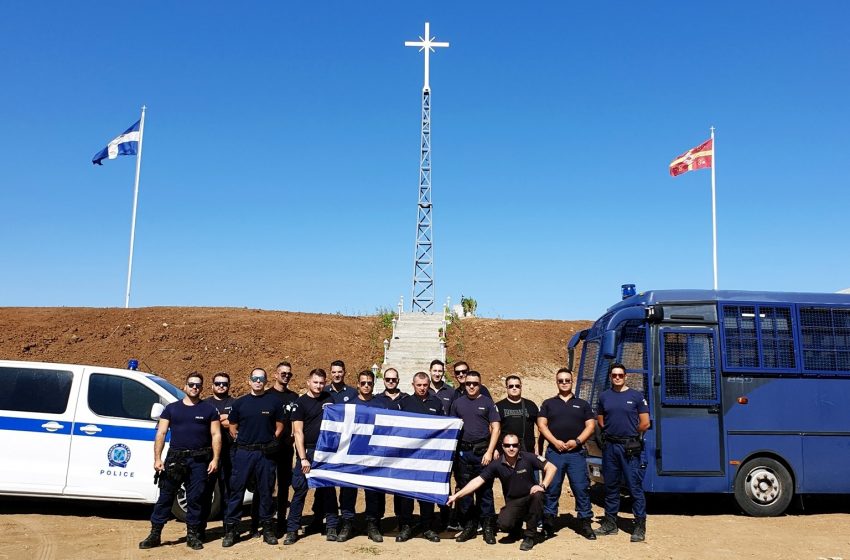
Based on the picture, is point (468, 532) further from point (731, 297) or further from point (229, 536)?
point (731, 297)

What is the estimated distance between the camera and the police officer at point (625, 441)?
7.95m

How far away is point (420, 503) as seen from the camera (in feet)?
26.4

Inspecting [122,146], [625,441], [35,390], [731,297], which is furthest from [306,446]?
[122,146]

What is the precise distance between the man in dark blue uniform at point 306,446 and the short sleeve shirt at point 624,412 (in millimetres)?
3381

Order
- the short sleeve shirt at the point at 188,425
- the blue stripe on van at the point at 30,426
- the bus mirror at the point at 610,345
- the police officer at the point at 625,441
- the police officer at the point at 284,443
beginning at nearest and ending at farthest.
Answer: the short sleeve shirt at the point at 188,425
the police officer at the point at 284,443
the police officer at the point at 625,441
the blue stripe on van at the point at 30,426
the bus mirror at the point at 610,345

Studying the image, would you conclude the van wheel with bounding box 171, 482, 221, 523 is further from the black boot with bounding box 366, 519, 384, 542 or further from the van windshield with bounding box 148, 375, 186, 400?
the black boot with bounding box 366, 519, 384, 542

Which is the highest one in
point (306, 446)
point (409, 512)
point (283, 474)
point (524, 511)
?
point (306, 446)

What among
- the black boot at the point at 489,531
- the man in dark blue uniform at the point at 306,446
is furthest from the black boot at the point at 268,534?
the black boot at the point at 489,531

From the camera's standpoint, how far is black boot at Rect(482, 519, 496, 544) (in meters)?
7.69

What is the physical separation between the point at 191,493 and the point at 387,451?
2262 millimetres

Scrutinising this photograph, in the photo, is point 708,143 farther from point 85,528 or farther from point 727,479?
point 85,528

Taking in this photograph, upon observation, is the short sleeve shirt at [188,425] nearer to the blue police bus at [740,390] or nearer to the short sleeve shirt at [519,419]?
the short sleeve shirt at [519,419]

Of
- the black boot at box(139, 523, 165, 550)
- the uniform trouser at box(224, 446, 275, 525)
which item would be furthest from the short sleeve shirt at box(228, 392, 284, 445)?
the black boot at box(139, 523, 165, 550)

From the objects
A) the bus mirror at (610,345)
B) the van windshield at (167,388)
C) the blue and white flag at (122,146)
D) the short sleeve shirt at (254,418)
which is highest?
the blue and white flag at (122,146)
